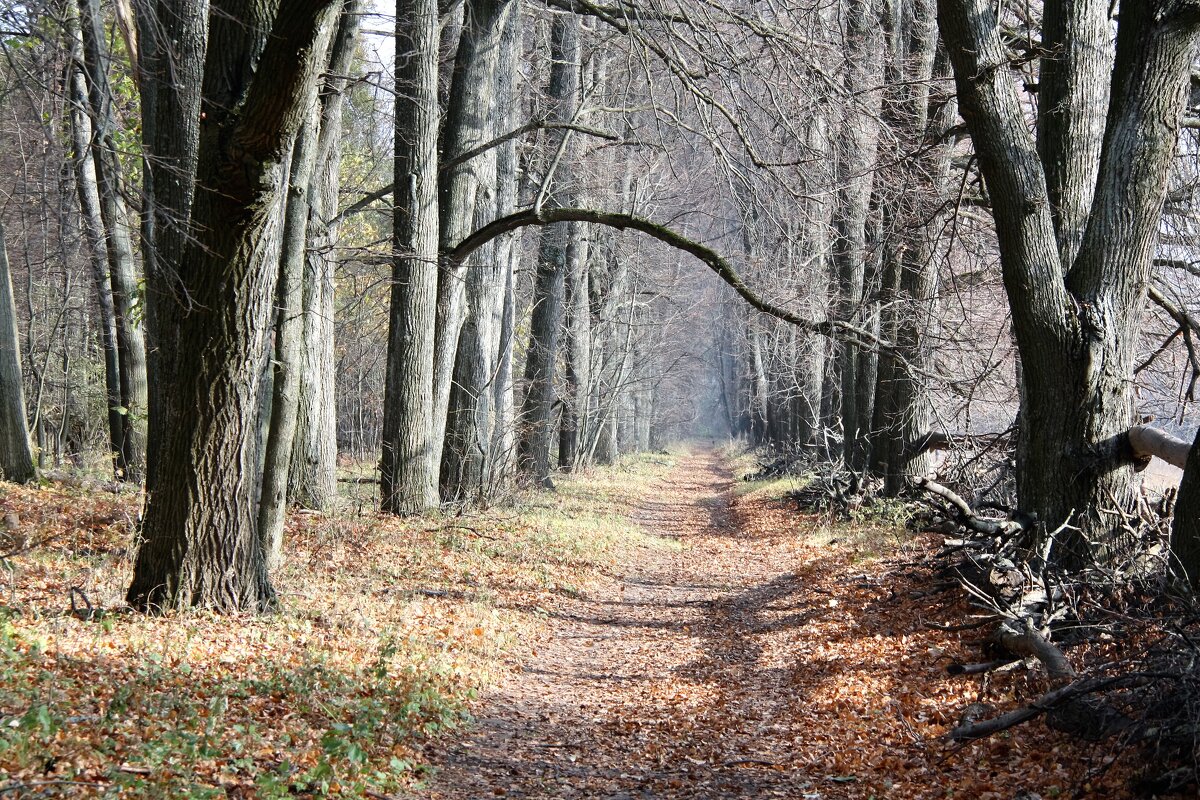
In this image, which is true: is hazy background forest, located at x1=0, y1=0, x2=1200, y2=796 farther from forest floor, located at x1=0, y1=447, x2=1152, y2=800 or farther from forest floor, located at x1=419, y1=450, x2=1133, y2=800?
forest floor, located at x1=419, y1=450, x2=1133, y2=800

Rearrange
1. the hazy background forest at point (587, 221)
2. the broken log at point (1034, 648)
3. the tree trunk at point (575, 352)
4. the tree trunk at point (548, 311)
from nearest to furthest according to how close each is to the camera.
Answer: the broken log at point (1034, 648), the hazy background forest at point (587, 221), the tree trunk at point (548, 311), the tree trunk at point (575, 352)

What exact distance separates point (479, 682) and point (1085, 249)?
6.17 metres

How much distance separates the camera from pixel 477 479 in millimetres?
14891

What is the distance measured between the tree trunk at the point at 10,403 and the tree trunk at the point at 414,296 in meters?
4.45

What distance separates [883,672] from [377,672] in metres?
3.93

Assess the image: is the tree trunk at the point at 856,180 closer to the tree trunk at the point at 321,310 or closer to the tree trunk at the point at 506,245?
the tree trunk at the point at 321,310

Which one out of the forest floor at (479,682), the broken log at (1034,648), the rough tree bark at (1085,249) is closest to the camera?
the forest floor at (479,682)

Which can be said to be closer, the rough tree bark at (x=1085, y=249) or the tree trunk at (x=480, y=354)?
the rough tree bark at (x=1085, y=249)

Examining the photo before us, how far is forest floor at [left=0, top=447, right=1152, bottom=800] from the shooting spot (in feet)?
15.3

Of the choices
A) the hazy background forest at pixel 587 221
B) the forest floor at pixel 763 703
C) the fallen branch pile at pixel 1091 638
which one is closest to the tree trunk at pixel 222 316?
the hazy background forest at pixel 587 221

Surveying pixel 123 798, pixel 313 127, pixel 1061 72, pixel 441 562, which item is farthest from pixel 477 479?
pixel 123 798

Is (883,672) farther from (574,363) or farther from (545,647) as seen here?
(574,363)

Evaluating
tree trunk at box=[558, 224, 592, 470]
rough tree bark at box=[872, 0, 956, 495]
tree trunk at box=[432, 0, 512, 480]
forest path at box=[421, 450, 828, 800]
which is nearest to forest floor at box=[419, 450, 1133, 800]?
forest path at box=[421, 450, 828, 800]

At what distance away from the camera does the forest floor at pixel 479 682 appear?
4.65 meters
